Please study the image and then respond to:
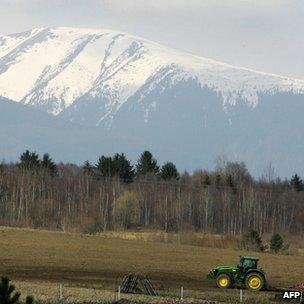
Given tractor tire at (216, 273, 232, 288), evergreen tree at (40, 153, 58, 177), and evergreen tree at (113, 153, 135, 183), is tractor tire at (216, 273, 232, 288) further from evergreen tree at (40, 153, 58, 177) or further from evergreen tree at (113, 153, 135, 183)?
evergreen tree at (40, 153, 58, 177)

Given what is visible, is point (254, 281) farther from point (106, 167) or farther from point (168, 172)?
point (168, 172)

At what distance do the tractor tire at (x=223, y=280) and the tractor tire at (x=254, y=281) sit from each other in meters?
1.08

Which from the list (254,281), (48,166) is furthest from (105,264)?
(48,166)

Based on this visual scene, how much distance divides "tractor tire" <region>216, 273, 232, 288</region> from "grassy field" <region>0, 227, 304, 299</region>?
0.60 metres

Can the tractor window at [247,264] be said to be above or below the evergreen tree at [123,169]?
below

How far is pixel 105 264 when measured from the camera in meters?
70.0

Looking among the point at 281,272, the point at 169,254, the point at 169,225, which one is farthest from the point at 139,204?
the point at 281,272

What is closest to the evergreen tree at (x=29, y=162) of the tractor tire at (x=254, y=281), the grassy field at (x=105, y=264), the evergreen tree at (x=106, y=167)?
the evergreen tree at (x=106, y=167)

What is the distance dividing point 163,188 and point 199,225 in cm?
1331

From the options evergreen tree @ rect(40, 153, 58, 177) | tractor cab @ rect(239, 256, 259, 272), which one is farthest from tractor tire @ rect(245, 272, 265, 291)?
evergreen tree @ rect(40, 153, 58, 177)

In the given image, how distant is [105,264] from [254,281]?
57.3 ft

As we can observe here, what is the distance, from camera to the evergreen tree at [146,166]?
181387 millimetres

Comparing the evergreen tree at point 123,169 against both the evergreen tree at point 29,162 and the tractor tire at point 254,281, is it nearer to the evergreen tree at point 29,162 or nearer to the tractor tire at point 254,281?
the evergreen tree at point 29,162

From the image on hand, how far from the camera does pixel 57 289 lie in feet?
160
